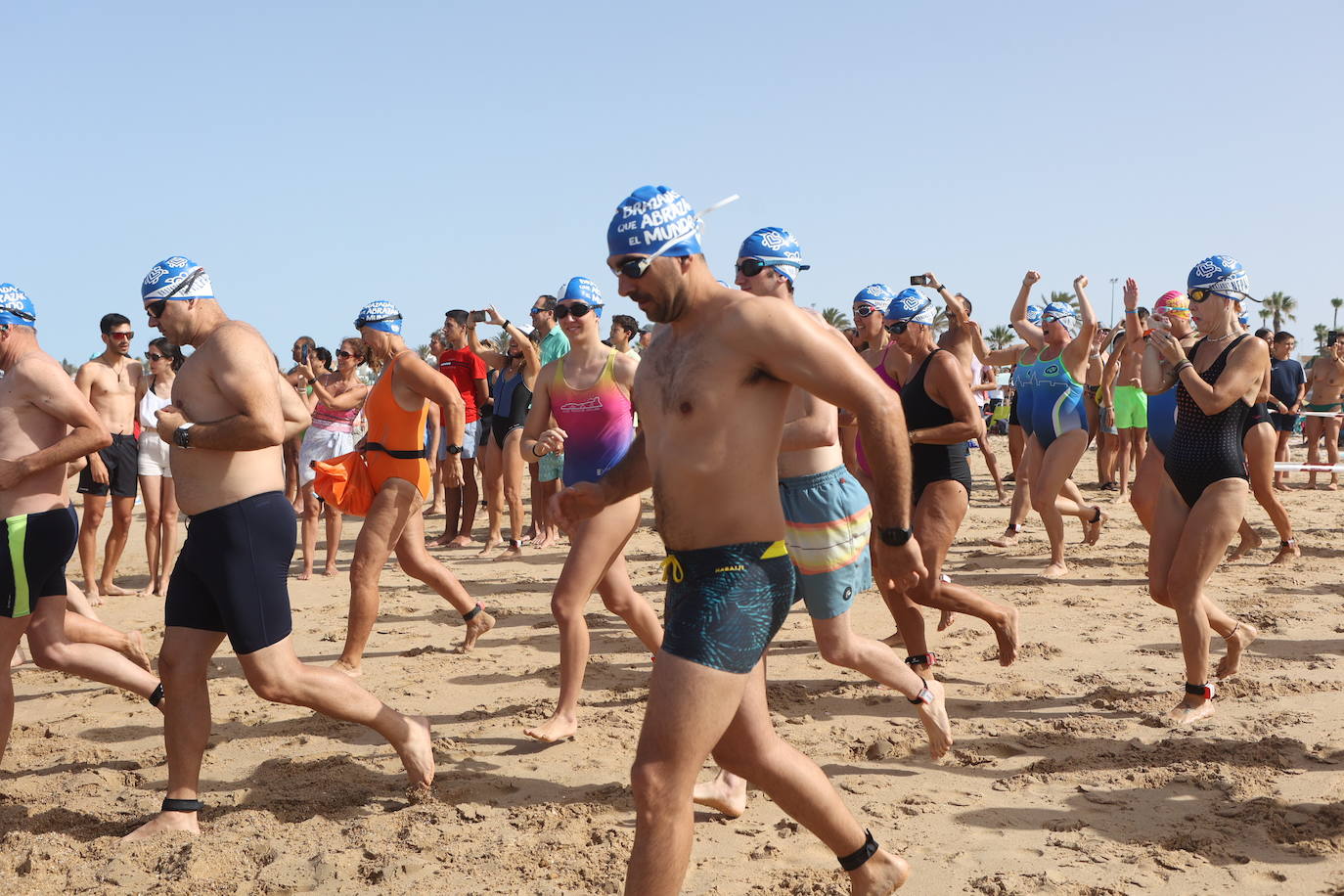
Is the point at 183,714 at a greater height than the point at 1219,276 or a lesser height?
lesser

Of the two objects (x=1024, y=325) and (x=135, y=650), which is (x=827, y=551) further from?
(x=1024, y=325)

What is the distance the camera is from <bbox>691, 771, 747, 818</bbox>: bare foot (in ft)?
14.2

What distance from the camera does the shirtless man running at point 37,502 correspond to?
4547 millimetres

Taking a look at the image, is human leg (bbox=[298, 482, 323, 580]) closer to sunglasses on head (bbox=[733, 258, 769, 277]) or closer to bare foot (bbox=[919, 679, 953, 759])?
sunglasses on head (bbox=[733, 258, 769, 277])

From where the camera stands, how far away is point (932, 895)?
3672mm

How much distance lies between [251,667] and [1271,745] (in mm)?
4216

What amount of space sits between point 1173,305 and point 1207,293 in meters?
1.57

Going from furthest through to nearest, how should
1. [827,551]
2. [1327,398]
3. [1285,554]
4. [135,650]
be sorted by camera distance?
[1327,398] → [1285,554] → [135,650] → [827,551]

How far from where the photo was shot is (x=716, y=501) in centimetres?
300

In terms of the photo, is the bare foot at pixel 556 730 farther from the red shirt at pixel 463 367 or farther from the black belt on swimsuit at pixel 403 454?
the red shirt at pixel 463 367

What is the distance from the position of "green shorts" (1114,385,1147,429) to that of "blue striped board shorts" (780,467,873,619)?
1043 centimetres

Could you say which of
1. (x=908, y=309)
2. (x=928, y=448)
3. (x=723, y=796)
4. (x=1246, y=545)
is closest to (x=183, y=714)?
(x=723, y=796)

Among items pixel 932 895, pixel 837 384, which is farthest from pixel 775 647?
pixel 837 384

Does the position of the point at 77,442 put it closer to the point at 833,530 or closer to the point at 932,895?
the point at 833,530
